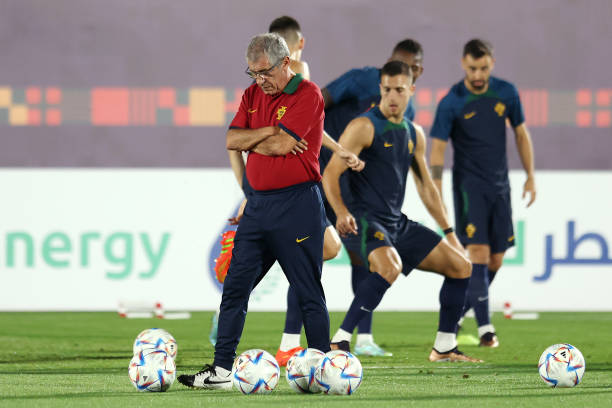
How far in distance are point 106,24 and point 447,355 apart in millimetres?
6720

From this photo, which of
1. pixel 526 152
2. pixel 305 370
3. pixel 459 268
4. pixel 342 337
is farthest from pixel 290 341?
pixel 526 152

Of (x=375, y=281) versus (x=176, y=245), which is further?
(x=176, y=245)

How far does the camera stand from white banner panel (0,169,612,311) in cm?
1170

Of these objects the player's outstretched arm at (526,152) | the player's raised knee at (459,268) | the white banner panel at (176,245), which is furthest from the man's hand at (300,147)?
the white banner panel at (176,245)

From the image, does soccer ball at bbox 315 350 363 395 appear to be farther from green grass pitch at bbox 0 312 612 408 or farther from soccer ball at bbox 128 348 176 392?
soccer ball at bbox 128 348 176 392

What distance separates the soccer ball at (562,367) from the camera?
18.6ft

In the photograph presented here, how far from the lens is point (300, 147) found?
5.50 meters

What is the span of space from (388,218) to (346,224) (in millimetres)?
408

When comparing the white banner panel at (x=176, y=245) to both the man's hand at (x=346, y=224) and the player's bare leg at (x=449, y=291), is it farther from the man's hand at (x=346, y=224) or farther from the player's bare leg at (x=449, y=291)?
the man's hand at (x=346, y=224)

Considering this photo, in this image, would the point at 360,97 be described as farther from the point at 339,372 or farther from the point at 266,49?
the point at 339,372

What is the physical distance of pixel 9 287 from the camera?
11.7 m

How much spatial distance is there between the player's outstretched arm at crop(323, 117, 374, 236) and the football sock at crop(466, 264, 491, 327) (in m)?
1.89

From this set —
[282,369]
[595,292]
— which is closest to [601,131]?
[595,292]

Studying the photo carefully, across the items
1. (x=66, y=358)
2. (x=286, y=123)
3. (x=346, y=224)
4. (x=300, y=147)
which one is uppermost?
(x=286, y=123)
